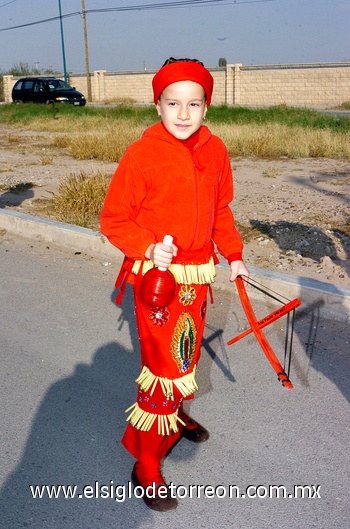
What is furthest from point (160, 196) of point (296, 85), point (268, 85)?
point (268, 85)

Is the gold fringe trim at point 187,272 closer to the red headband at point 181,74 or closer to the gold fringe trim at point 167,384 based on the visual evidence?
the gold fringe trim at point 167,384

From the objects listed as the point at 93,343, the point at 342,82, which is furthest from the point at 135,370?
the point at 342,82

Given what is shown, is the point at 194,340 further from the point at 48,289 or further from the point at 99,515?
the point at 48,289

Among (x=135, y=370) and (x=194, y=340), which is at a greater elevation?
(x=194, y=340)

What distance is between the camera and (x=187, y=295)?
2.56m

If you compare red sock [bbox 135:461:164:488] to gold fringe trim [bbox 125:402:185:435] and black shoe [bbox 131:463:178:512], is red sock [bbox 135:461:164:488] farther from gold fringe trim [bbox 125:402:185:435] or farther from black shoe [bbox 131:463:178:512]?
gold fringe trim [bbox 125:402:185:435]

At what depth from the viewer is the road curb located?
4488 mm

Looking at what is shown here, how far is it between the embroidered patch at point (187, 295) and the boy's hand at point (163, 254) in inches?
9.9

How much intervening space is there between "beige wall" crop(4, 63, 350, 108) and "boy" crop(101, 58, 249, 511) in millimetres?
35033

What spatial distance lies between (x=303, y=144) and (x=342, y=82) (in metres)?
26.6

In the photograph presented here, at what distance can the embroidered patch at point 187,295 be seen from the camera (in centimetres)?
254

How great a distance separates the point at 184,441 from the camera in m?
3.12

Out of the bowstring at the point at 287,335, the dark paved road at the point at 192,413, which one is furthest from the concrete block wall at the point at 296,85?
the dark paved road at the point at 192,413

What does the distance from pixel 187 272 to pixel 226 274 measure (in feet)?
8.53
